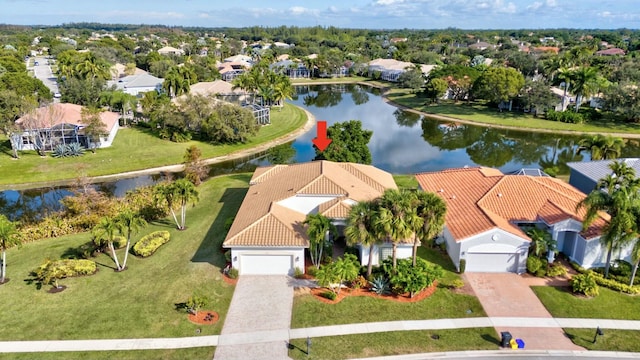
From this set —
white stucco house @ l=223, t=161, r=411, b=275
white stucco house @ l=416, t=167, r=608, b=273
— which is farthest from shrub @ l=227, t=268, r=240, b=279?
white stucco house @ l=416, t=167, r=608, b=273

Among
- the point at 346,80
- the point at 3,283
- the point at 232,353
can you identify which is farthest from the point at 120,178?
the point at 346,80

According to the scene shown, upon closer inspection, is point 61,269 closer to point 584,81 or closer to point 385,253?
point 385,253

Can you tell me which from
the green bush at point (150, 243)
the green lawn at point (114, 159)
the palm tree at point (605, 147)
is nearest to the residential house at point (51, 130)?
the green lawn at point (114, 159)

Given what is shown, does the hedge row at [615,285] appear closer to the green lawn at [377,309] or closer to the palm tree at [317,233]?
the green lawn at [377,309]

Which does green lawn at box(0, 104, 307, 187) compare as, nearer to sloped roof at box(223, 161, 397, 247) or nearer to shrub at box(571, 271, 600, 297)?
sloped roof at box(223, 161, 397, 247)

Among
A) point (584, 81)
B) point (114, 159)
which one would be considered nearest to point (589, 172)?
point (584, 81)

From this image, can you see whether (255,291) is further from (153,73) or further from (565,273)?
(153,73)
